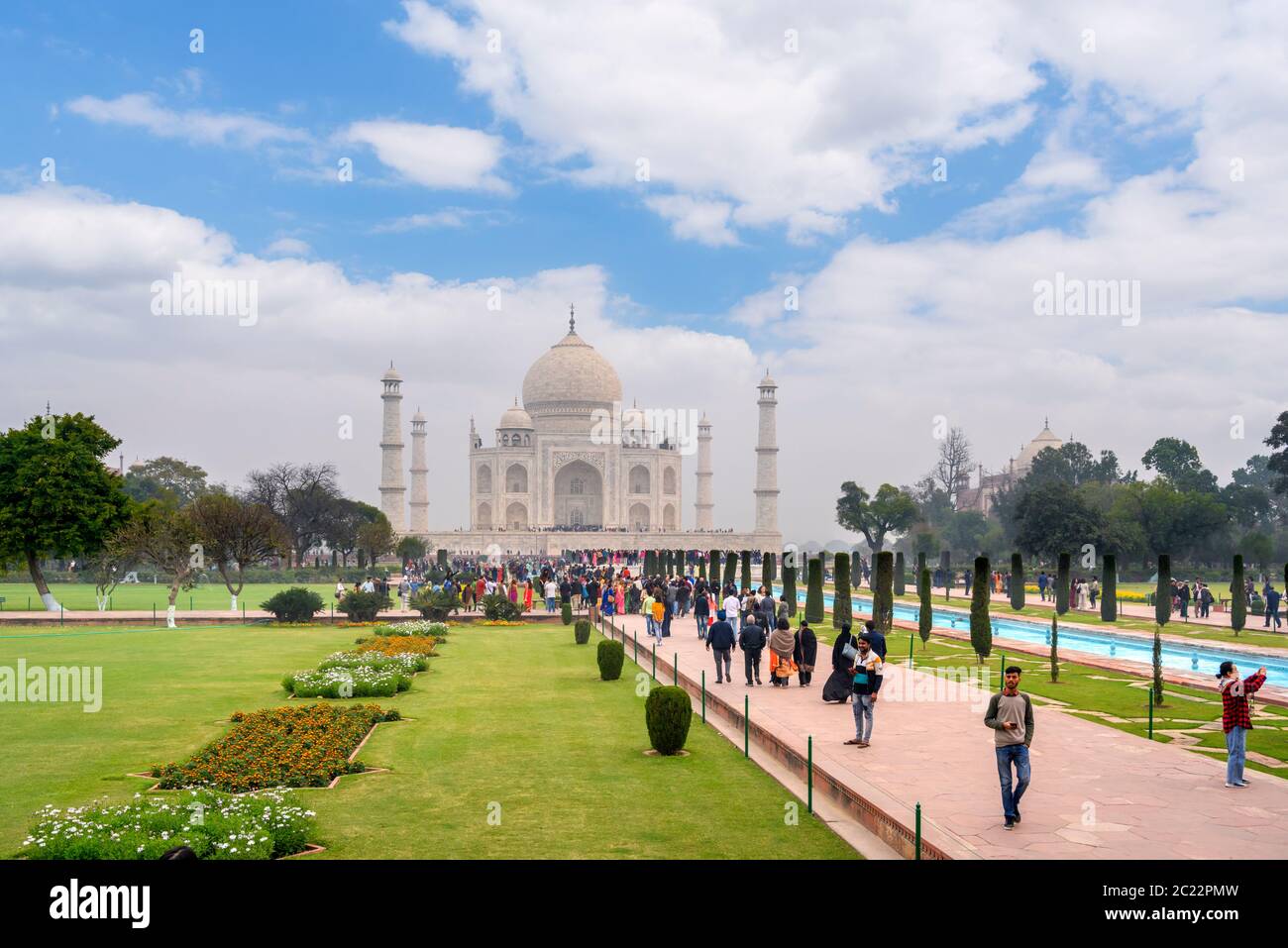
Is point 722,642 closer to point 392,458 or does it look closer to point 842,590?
point 842,590

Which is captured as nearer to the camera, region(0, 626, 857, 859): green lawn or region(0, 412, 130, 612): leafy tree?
region(0, 626, 857, 859): green lawn

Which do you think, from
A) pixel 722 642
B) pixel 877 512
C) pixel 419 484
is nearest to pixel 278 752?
pixel 722 642

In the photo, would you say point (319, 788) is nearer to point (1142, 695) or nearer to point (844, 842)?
point (844, 842)

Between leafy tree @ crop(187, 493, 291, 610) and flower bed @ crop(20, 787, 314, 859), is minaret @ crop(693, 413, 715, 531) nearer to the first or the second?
leafy tree @ crop(187, 493, 291, 610)

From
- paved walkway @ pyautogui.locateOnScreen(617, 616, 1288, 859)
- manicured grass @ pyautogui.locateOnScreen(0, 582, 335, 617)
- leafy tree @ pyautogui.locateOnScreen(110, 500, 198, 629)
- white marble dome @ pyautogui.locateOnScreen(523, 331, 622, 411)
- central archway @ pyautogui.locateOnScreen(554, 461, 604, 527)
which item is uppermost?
white marble dome @ pyautogui.locateOnScreen(523, 331, 622, 411)

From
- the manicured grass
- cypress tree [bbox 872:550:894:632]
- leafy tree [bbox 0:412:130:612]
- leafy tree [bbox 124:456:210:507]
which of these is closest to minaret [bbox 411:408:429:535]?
leafy tree [bbox 124:456:210:507]
